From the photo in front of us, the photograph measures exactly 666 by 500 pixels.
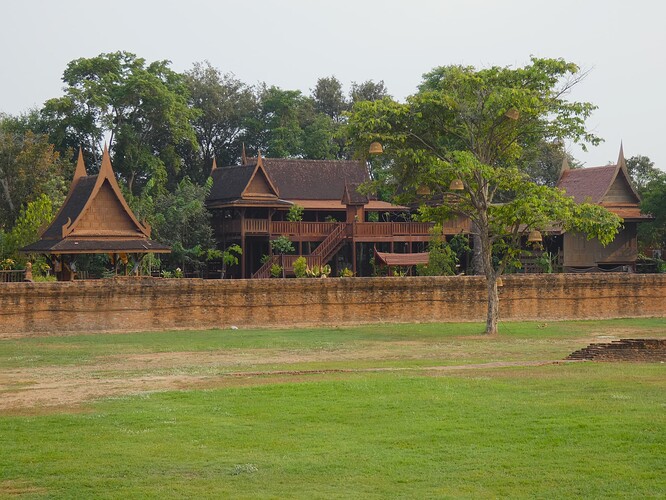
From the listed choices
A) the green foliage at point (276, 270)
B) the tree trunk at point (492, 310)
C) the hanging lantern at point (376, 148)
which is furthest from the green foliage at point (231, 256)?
the hanging lantern at point (376, 148)

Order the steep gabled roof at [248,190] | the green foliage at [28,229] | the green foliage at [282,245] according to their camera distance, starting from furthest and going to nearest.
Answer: the steep gabled roof at [248,190] < the green foliage at [282,245] < the green foliage at [28,229]

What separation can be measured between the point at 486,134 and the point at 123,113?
30.5 metres

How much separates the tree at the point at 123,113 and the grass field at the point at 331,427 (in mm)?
32856

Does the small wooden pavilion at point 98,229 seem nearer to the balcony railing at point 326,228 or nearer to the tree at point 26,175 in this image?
the tree at point 26,175

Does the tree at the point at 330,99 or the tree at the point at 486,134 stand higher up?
the tree at the point at 330,99

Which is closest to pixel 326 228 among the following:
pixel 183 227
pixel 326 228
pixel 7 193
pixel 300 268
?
pixel 326 228

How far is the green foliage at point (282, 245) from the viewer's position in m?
51.4

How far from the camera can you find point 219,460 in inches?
544

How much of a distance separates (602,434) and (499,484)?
287 cm

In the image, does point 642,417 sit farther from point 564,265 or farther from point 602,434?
point 564,265

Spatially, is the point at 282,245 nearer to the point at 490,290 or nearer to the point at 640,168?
the point at 490,290

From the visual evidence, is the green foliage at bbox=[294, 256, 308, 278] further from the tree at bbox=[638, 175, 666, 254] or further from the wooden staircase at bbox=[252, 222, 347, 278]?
the tree at bbox=[638, 175, 666, 254]

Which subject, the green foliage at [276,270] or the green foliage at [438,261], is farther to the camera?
the green foliage at [276,270]

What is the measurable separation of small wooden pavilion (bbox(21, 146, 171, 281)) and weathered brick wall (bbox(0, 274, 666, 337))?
159 inches
